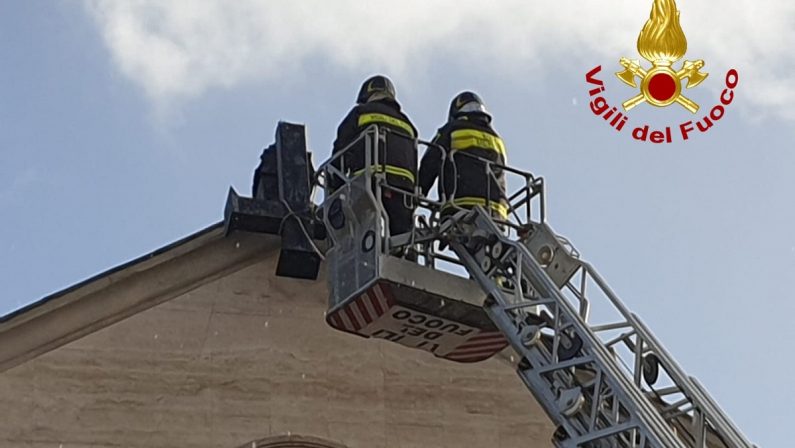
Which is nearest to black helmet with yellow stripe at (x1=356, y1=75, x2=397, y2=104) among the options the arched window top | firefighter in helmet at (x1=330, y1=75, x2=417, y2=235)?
firefighter in helmet at (x1=330, y1=75, x2=417, y2=235)

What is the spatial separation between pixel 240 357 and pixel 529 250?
2.85m

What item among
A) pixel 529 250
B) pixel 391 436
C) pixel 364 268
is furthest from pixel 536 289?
pixel 391 436

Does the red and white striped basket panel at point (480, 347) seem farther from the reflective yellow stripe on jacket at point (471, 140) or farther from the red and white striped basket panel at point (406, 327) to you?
the reflective yellow stripe on jacket at point (471, 140)

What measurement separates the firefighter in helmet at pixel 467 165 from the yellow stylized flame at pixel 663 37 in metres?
1.53

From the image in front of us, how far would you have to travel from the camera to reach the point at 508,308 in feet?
34.6

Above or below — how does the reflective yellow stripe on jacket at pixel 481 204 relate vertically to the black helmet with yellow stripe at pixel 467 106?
below

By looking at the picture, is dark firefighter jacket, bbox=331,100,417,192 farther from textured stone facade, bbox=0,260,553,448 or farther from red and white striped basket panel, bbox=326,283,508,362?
textured stone facade, bbox=0,260,553,448

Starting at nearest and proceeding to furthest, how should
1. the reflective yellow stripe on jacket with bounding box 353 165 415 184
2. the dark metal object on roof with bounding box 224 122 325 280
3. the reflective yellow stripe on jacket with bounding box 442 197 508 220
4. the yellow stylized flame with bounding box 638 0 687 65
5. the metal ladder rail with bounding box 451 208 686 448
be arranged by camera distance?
the metal ladder rail with bounding box 451 208 686 448
the reflective yellow stripe on jacket with bounding box 353 165 415 184
the reflective yellow stripe on jacket with bounding box 442 197 508 220
the yellow stylized flame with bounding box 638 0 687 65
the dark metal object on roof with bounding box 224 122 325 280

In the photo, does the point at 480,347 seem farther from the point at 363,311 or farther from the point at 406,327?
the point at 363,311

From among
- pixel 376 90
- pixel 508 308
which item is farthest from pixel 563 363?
pixel 376 90

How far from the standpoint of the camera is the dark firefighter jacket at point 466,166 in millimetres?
12117

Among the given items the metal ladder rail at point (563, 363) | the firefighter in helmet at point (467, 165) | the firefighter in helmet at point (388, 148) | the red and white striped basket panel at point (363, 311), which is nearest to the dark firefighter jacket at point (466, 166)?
the firefighter in helmet at point (467, 165)

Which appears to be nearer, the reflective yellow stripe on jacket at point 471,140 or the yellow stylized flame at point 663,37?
the reflective yellow stripe on jacket at point 471,140

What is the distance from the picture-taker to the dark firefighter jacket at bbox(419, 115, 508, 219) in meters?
12.1
